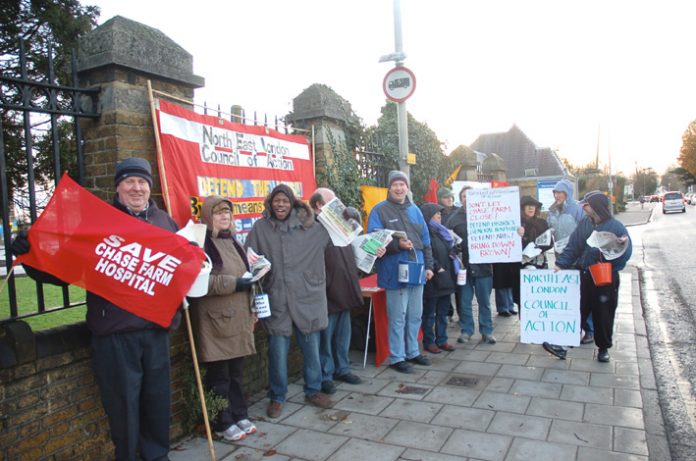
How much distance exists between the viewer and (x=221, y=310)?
3.76 meters

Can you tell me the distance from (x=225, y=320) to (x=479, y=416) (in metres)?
2.15

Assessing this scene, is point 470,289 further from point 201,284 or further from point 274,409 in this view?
point 201,284

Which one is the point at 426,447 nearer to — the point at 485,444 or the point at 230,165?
the point at 485,444

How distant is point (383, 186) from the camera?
26.1 ft

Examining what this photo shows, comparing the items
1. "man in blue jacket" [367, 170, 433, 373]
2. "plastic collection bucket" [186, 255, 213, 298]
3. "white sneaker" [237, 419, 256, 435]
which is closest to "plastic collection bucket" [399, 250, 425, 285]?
"man in blue jacket" [367, 170, 433, 373]

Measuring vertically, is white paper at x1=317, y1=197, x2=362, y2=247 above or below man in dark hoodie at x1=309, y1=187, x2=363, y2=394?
above

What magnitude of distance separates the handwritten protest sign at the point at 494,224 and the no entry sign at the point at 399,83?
1777 mm

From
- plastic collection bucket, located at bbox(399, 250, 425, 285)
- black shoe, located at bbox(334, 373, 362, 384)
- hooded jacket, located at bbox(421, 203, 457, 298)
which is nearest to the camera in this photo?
black shoe, located at bbox(334, 373, 362, 384)

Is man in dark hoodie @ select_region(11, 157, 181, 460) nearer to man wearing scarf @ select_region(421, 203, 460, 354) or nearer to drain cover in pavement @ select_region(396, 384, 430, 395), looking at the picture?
drain cover in pavement @ select_region(396, 384, 430, 395)

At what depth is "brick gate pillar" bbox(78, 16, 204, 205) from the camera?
12.2 feet

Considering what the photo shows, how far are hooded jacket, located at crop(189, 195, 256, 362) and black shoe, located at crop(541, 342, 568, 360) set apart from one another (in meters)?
3.33

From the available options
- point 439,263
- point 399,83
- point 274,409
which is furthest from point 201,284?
point 399,83

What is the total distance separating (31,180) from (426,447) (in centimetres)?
318

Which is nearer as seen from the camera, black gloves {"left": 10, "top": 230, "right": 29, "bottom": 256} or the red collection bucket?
black gloves {"left": 10, "top": 230, "right": 29, "bottom": 256}
